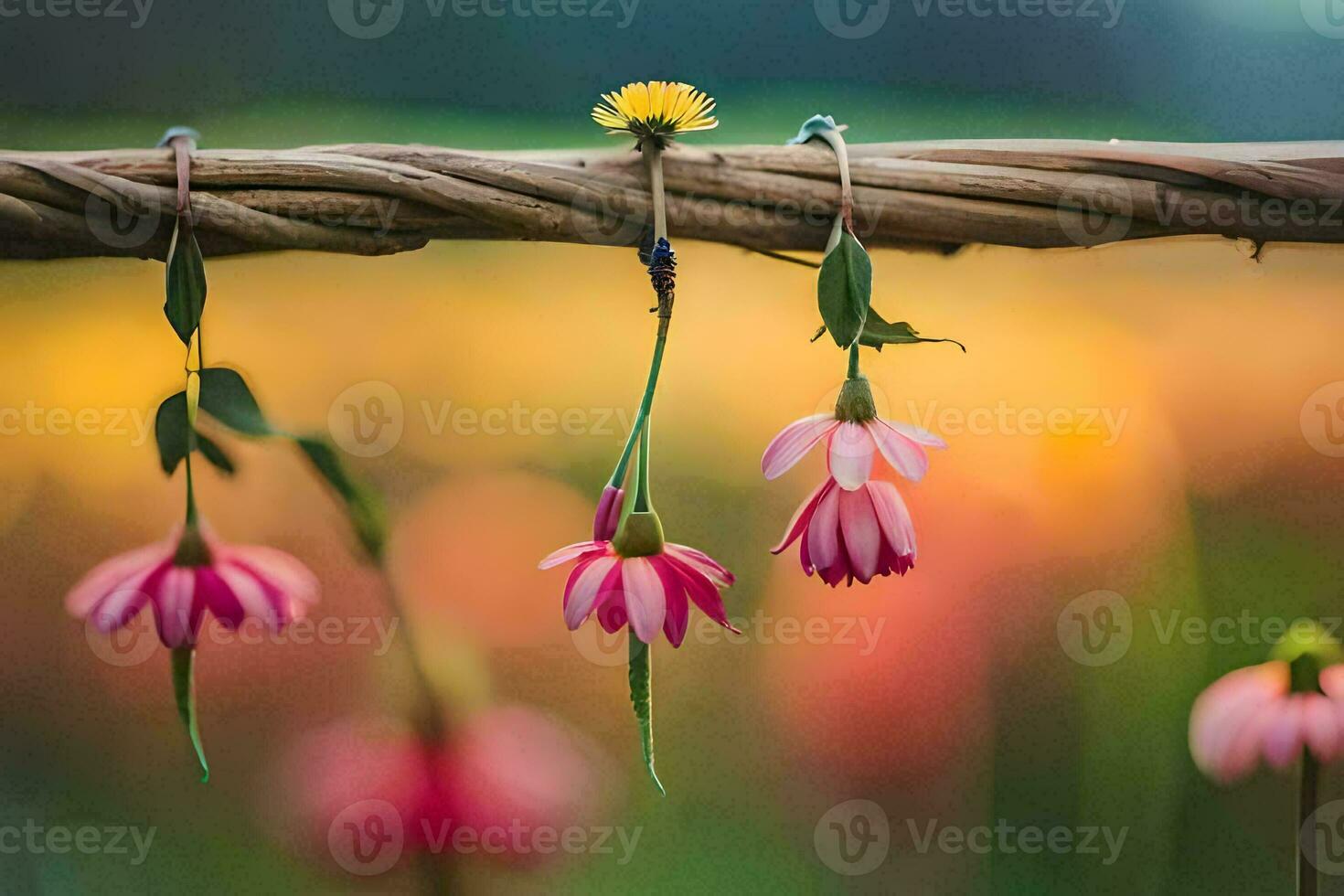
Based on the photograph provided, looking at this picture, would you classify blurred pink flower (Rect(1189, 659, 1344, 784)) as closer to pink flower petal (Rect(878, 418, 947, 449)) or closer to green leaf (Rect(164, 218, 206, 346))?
pink flower petal (Rect(878, 418, 947, 449))

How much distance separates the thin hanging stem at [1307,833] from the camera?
34.8 inches

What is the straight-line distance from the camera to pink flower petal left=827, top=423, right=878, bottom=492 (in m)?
0.69

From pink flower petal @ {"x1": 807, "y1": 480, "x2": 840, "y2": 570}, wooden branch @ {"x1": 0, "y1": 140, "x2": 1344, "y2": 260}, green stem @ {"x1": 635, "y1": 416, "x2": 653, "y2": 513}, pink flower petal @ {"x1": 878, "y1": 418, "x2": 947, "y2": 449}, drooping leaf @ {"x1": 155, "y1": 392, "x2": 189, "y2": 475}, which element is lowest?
pink flower petal @ {"x1": 807, "y1": 480, "x2": 840, "y2": 570}

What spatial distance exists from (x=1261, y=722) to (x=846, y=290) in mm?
570

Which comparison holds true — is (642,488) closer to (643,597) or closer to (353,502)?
(643,597)

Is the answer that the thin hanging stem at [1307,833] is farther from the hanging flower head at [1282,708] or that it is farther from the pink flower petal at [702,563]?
the pink flower petal at [702,563]

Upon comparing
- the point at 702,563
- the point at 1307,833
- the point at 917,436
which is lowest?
the point at 1307,833

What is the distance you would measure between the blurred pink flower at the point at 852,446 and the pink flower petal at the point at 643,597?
0.38 feet

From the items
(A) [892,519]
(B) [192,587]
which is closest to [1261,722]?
(A) [892,519]

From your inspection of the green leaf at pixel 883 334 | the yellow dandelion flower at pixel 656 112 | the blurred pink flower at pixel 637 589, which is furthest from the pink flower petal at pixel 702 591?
the yellow dandelion flower at pixel 656 112

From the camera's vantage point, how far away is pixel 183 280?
0.75 meters

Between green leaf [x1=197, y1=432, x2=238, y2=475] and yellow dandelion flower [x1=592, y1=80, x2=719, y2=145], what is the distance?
42 centimetres

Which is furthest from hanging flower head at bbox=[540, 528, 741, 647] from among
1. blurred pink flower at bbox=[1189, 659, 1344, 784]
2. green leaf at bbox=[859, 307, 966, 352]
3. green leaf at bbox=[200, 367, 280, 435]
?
blurred pink flower at bbox=[1189, 659, 1344, 784]

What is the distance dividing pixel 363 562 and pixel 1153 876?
748mm
